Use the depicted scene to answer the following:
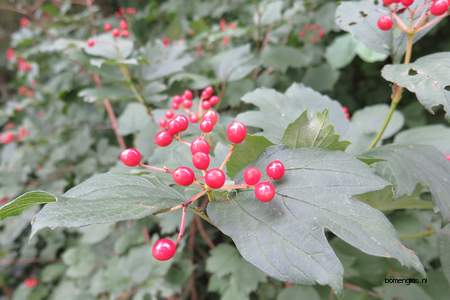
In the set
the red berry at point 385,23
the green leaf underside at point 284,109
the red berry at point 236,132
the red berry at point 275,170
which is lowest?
the green leaf underside at point 284,109

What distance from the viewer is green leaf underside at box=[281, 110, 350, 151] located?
864 millimetres

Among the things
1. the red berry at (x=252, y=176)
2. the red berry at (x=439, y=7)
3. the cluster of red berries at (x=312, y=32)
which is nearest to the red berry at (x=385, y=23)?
the red berry at (x=439, y=7)

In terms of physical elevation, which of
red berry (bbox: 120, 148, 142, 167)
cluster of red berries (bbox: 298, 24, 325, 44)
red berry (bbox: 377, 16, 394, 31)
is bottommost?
cluster of red berries (bbox: 298, 24, 325, 44)

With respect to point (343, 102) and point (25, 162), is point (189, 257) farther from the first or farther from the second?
point (343, 102)

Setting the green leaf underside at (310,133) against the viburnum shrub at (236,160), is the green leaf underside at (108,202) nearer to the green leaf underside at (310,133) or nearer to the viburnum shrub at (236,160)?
the viburnum shrub at (236,160)

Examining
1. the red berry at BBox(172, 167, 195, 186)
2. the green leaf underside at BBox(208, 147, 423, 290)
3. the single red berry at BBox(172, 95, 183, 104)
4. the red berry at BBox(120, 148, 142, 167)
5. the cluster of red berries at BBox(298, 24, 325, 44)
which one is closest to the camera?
the green leaf underside at BBox(208, 147, 423, 290)

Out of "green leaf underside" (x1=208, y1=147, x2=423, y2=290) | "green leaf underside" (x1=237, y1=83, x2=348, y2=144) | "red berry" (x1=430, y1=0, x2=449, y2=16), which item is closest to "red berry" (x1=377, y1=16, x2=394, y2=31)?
"red berry" (x1=430, y1=0, x2=449, y2=16)

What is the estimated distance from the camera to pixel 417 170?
95 centimetres

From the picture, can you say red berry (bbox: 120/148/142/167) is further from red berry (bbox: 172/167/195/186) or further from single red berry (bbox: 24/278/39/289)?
single red berry (bbox: 24/278/39/289)

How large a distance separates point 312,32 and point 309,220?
214cm

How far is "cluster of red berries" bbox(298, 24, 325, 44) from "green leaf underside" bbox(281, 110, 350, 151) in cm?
184

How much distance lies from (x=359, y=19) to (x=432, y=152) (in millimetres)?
493

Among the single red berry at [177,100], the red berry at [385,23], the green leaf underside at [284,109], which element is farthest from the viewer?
the single red berry at [177,100]

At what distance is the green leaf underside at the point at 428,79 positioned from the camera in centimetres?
85
